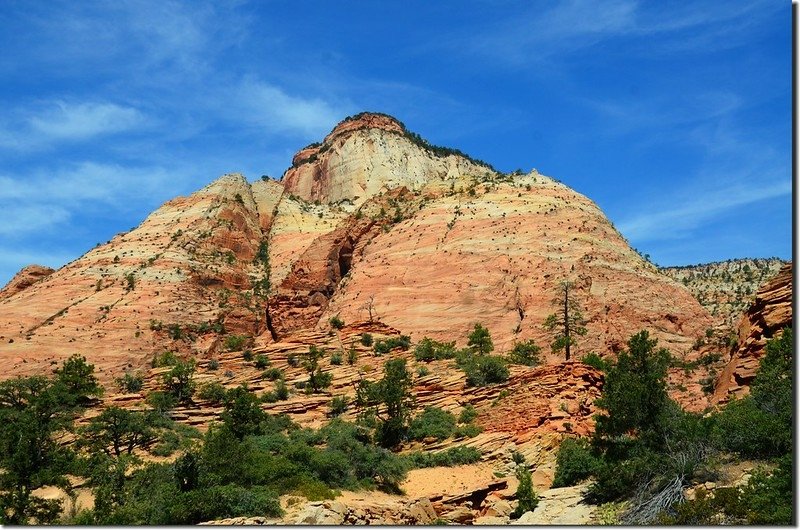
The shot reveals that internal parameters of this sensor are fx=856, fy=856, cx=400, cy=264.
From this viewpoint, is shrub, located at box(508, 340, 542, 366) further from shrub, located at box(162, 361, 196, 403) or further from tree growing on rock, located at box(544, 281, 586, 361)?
shrub, located at box(162, 361, 196, 403)

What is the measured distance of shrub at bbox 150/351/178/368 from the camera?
198 ft

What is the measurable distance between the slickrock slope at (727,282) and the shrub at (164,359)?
3798 cm

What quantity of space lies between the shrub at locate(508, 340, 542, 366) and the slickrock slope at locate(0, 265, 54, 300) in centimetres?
5051

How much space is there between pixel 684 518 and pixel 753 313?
2520 cm

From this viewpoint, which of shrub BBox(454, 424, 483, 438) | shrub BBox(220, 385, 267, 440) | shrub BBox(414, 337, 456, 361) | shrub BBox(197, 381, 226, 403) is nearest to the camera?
shrub BBox(454, 424, 483, 438)

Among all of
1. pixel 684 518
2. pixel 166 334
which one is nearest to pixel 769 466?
pixel 684 518

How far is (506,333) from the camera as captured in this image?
187 feet

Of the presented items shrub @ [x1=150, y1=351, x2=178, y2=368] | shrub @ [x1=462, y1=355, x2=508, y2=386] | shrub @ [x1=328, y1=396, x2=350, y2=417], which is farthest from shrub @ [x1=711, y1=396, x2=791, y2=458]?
shrub @ [x1=150, y1=351, x2=178, y2=368]

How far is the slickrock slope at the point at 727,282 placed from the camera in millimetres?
64375

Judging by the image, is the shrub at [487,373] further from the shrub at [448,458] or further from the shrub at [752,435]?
the shrub at [752,435]

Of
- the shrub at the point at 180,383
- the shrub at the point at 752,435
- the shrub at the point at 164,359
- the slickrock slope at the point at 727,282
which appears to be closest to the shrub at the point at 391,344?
the shrub at the point at 180,383

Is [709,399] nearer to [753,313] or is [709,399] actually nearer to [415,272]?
[753,313]

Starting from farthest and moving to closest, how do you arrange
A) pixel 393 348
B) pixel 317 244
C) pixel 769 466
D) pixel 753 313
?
1. pixel 317 244
2. pixel 393 348
3. pixel 753 313
4. pixel 769 466

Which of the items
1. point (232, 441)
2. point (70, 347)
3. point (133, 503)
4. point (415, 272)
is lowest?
point (133, 503)
